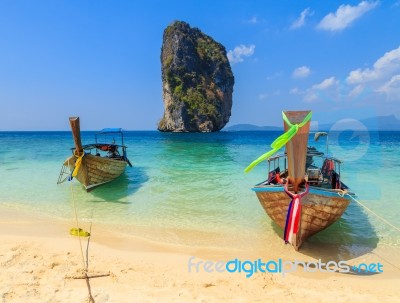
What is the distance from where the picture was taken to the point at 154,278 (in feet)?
18.3

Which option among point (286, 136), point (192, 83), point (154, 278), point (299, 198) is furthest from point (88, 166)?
point (192, 83)

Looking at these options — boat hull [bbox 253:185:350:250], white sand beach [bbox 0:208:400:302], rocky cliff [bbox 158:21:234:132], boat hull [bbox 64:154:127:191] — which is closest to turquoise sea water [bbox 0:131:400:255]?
boat hull [bbox 64:154:127:191]

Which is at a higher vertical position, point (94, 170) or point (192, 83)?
point (192, 83)

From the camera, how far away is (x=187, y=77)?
9338 centimetres

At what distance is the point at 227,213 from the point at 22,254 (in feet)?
19.2

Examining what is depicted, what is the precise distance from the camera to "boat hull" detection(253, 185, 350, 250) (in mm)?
6558

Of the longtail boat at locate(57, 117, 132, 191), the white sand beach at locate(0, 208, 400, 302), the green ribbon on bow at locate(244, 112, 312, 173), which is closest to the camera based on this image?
the white sand beach at locate(0, 208, 400, 302)

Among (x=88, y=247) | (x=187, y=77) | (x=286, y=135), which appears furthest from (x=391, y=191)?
(x=187, y=77)

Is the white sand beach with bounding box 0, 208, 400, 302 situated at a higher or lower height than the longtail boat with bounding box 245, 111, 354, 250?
lower

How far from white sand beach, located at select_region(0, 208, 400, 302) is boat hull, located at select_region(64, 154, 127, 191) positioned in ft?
17.7

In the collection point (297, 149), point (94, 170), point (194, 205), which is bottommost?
point (194, 205)

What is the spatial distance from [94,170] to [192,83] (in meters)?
84.1

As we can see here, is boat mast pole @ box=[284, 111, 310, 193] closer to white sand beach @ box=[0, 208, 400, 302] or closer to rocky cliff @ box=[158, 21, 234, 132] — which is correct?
white sand beach @ box=[0, 208, 400, 302]

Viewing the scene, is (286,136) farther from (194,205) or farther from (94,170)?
(94,170)
